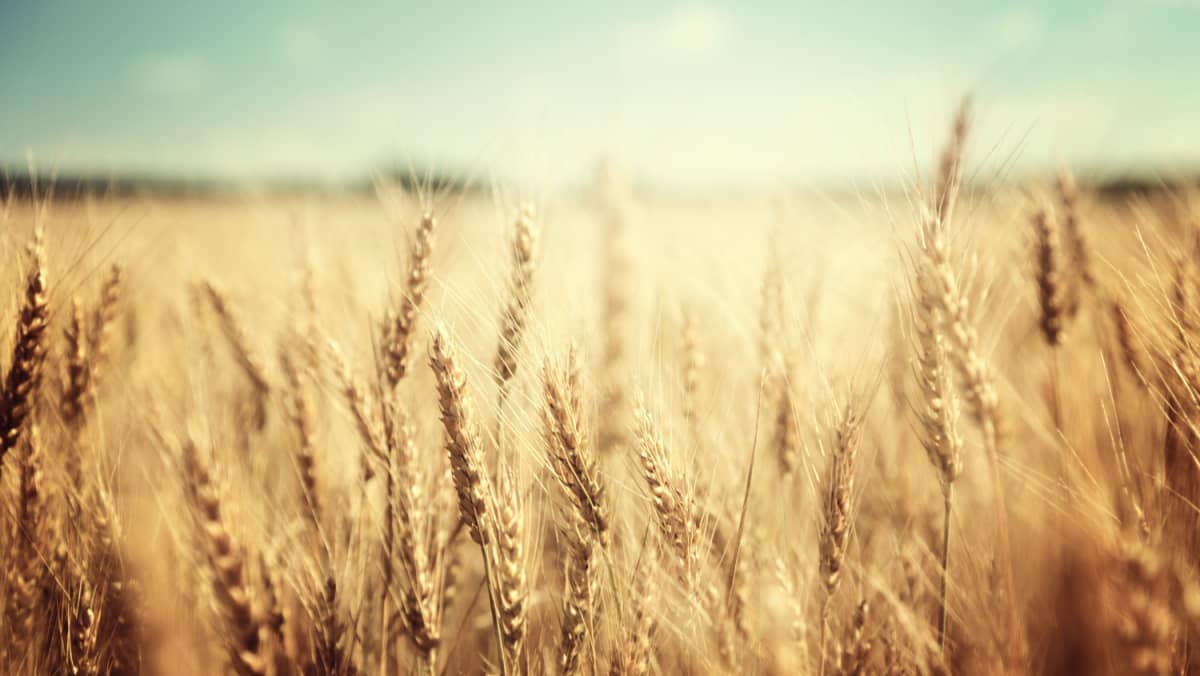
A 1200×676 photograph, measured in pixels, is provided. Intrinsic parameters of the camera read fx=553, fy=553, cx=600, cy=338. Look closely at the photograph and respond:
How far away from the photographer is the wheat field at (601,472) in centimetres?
106

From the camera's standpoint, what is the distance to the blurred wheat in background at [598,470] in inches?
41.9

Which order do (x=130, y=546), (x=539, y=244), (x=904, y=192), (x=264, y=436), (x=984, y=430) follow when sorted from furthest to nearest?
1. (x=264, y=436)
2. (x=130, y=546)
3. (x=539, y=244)
4. (x=904, y=192)
5. (x=984, y=430)

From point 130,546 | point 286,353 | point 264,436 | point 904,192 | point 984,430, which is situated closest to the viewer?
point 984,430

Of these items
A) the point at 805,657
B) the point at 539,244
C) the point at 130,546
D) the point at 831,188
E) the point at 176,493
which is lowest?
the point at 805,657

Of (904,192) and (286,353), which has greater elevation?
(904,192)

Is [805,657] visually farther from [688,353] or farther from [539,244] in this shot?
[539,244]

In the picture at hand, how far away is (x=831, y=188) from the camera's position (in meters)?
1.87

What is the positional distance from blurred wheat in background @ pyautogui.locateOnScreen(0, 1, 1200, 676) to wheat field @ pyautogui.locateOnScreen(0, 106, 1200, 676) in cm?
1

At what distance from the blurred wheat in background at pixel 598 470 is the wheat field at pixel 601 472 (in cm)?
1

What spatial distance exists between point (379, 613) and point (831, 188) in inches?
74.4

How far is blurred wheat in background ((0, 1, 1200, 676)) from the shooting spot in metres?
1.06

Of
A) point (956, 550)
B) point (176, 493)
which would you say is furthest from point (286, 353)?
point (956, 550)

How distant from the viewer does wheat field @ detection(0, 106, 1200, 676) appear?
1063 mm

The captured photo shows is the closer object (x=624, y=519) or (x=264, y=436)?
(x=624, y=519)
